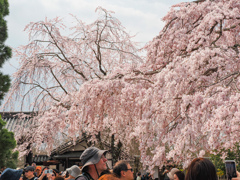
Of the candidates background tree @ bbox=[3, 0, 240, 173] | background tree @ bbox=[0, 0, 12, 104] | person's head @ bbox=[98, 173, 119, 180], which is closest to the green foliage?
background tree @ bbox=[0, 0, 12, 104]

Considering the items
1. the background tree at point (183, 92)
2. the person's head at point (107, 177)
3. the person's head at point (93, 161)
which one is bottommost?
the person's head at point (107, 177)

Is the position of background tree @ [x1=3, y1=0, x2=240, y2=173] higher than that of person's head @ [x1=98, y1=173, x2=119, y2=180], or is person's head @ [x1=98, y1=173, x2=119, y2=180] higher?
background tree @ [x1=3, y1=0, x2=240, y2=173]

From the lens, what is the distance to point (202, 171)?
1.99 metres

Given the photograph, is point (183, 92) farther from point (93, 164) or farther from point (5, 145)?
point (5, 145)

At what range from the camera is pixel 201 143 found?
555 cm

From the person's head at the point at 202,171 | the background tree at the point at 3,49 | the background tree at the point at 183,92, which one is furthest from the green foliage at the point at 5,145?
the person's head at the point at 202,171

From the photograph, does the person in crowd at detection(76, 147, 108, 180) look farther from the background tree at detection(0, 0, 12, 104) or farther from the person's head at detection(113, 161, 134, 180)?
the background tree at detection(0, 0, 12, 104)

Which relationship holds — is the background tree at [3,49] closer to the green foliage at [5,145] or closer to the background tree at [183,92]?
the green foliage at [5,145]

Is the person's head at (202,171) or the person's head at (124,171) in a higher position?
the person's head at (202,171)

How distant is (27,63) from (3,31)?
65.3 inches

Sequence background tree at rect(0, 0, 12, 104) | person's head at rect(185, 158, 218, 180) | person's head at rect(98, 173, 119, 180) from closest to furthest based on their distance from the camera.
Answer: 1. person's head at rect(185, 158, 218, 180)
2. person's head at rect(98, 173, 119, 180)
3. background tree at rect(0, 0, 12, 104)

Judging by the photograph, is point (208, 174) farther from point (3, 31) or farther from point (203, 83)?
point (3, 31)

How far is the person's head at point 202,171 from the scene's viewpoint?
1988 mm

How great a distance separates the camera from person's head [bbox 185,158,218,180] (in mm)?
1988
